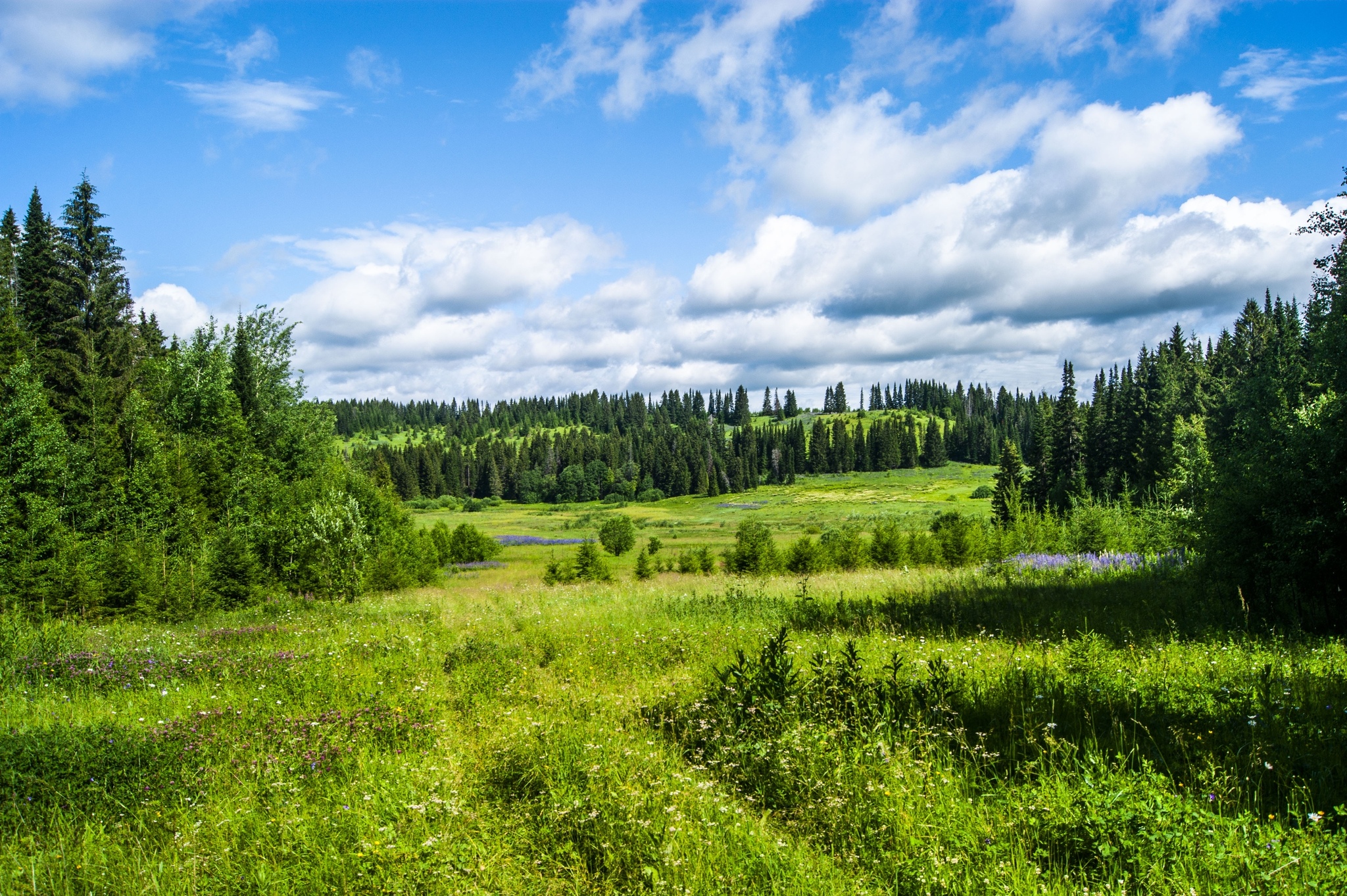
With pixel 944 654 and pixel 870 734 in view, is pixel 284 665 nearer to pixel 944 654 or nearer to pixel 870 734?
pixel 870 734

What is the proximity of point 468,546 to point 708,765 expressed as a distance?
39.4 metres

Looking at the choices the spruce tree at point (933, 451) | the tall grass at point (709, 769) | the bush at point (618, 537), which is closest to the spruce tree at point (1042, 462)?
the bush at point (618, 537)

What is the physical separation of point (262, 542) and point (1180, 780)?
92.2ft

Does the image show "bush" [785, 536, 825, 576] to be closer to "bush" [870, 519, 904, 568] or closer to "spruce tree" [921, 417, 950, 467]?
"bush" [870, 519, 904, 568]

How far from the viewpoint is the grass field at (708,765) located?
373cm

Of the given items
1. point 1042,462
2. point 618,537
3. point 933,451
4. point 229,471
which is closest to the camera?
point 229,471

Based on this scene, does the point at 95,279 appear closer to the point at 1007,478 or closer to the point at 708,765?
the point at 708,765

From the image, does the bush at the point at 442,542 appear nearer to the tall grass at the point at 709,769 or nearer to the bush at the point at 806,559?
the bush at the point at 806,559

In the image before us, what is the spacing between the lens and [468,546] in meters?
41.7


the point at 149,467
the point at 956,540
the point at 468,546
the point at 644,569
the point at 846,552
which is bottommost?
the point at 468,546

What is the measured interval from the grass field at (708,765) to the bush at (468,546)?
30580mm

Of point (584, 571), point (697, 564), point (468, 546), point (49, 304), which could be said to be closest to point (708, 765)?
point (584, 571)

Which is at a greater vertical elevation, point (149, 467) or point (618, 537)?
point (149, 467)

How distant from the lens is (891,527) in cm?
3108
